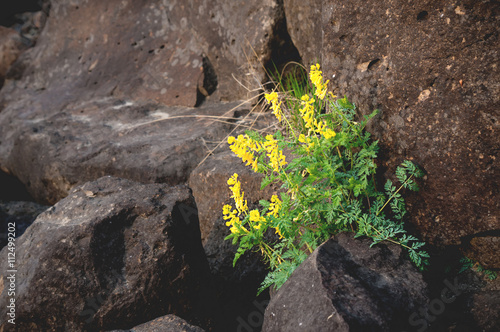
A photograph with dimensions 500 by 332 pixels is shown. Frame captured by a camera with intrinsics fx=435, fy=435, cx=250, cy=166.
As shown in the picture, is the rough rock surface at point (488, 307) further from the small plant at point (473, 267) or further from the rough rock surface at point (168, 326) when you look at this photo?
the rough rock surface at point (168, 326)

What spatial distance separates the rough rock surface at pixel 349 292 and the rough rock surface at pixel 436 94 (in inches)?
16.5

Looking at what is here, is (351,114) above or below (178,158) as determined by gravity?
above

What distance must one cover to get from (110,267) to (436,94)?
75.8 inches

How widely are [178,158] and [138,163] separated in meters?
0.38

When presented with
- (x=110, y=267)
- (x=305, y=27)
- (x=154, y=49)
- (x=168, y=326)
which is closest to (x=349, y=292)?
(x=168, y=326)

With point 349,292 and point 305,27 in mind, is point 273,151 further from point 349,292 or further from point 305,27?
point 305,27

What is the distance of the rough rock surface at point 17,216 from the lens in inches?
146

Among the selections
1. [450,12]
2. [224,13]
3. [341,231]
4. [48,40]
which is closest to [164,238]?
[341,231]

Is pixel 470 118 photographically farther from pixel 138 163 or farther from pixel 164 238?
pixel 138 163

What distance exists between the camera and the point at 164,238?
2.41 metres

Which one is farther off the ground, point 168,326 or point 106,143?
point 106,143

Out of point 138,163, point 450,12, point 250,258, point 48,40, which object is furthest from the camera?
→ point 48,40

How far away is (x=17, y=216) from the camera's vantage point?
3873 mm

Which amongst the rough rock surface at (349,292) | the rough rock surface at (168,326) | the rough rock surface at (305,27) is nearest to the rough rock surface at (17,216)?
the rough rock surface at (168,326)
